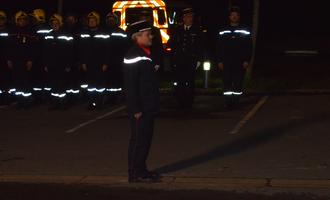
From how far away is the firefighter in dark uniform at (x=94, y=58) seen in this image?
1644 centimetres

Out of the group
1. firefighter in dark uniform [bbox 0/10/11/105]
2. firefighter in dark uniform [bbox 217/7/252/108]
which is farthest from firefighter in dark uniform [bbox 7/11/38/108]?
firefighter in dark uniform [bbox 217/7/252/108]

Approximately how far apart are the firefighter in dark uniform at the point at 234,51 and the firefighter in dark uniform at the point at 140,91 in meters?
6.06

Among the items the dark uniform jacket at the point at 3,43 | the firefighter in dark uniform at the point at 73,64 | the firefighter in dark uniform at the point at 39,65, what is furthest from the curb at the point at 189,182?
the firefighter in dark uniform at the point at 39,65

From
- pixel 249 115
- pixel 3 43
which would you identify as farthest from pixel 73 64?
pixel 249 115

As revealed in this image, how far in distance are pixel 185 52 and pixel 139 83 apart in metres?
6.63

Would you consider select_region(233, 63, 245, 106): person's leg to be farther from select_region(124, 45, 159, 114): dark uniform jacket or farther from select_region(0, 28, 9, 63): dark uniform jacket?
select_region(124, 45, 159, 114): dark uniform jacket

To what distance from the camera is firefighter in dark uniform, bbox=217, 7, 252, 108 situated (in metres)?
15.7

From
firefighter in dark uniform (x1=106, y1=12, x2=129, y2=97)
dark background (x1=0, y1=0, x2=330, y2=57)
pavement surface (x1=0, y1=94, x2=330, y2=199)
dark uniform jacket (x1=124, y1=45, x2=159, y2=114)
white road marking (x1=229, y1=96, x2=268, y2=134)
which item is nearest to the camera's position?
dark uniform jacket (x1=124, y1=45, x2=159, y2=114)

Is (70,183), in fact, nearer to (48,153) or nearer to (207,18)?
(48,153)

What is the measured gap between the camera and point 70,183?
33.1 feet

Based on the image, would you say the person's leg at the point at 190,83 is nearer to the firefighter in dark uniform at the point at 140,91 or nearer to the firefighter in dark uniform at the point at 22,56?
the firefighter in dark uniform at the point at 22,56

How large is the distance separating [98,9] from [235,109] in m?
21.4

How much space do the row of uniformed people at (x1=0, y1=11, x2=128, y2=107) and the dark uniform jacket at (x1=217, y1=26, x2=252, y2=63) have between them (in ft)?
7.44

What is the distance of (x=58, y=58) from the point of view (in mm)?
16469
